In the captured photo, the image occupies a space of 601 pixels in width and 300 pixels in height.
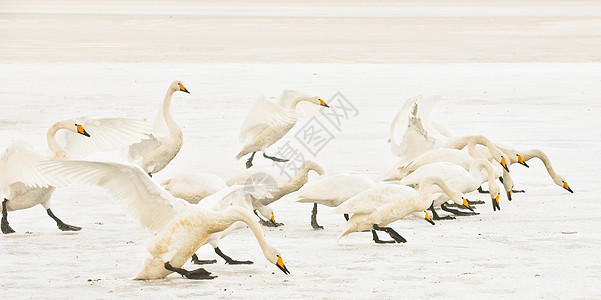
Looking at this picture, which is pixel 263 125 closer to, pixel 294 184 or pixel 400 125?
pixel 400 125

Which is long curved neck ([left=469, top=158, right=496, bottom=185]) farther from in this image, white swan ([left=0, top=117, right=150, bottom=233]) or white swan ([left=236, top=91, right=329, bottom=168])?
white swan ([left=236, top=91, right=329, bottom=168])

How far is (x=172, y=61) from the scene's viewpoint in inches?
1284

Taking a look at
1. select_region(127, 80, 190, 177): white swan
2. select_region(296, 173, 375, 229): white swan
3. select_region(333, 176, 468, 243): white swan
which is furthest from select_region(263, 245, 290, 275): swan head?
select_region(127, 80, 190, 177): white swan

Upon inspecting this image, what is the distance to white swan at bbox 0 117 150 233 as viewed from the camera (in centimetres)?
878

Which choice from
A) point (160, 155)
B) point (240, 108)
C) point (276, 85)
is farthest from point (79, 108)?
point (160, 155)

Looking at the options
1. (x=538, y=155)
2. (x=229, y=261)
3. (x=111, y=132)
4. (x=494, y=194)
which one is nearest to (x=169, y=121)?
(x=111, y=132)

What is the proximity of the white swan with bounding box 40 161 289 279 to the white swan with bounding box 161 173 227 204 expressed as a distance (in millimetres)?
1682

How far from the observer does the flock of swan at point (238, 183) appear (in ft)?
23.3

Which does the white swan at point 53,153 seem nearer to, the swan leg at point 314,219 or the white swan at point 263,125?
the swan leg at point 314,219

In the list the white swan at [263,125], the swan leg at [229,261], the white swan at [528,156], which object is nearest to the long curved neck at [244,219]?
the swan leg at [229,261]

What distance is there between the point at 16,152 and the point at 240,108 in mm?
11230

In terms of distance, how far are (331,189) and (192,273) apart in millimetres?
2299

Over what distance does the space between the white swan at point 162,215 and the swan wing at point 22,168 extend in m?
1.33

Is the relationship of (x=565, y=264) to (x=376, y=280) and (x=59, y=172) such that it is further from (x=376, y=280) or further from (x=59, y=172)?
(x=59, y=172)
